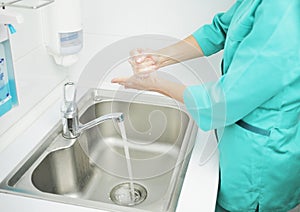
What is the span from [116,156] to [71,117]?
299mm

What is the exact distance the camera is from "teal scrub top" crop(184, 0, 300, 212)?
0.88 meters

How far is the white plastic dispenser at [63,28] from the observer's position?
4.24 feet

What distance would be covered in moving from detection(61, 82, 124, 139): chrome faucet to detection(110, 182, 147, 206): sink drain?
25 centimetres

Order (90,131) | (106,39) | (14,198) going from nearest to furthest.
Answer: (14,198) < (90,131) < (106,39)

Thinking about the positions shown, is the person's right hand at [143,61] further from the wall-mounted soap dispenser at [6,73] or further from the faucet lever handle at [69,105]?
the wall-mounted soap dispenser at [6,73]

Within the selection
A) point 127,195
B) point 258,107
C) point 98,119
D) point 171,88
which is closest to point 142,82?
point 171,88

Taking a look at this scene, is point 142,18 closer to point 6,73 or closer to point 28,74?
point 28,74

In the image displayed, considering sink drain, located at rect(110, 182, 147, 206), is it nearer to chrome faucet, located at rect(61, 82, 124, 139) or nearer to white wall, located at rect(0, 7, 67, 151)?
chrome faucet, located at rect(61, 82, 124, 139)

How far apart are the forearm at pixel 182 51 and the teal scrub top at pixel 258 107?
0.59ft

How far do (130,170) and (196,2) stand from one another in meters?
0.63

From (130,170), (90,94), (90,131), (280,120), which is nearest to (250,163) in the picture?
(280,120)

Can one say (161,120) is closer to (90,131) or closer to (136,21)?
(90,131)

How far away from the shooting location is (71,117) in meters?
1.25

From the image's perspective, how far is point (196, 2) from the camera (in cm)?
138
